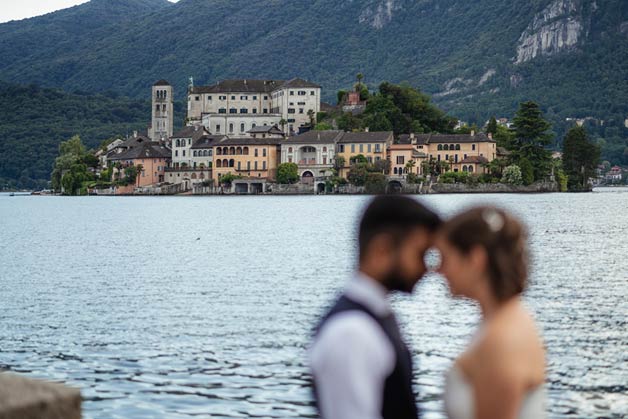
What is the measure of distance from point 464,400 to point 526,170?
143150mm

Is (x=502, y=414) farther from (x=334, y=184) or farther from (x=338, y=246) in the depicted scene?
(x=334, y=184)

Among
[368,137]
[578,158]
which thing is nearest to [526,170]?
[578,158]

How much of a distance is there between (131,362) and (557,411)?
8.12m

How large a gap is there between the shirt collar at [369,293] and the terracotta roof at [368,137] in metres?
137

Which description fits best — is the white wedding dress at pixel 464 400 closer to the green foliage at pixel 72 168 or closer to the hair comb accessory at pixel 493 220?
the hair comb accessory at pixel 493 220

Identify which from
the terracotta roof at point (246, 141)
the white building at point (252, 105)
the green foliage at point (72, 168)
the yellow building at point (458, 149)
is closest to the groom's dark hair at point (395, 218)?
the yellow building at point (458, 149)

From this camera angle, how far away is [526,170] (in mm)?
143875

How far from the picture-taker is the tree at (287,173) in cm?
14525

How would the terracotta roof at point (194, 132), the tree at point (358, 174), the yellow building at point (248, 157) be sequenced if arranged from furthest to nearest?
1. the terracotta roof at point (194, 132)
2. the yellow building at point (248, 157)
3. the tree at point (358, 174)

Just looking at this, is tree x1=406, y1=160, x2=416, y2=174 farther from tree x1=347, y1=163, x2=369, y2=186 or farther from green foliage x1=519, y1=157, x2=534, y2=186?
green foliage x1=519, y1=157, x2=534, y2=186

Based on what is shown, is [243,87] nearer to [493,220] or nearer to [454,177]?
[454,177]

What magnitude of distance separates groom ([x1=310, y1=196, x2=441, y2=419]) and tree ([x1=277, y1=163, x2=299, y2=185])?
5532 inches

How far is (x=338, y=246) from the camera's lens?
55.3m

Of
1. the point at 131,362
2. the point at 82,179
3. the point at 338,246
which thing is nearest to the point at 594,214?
the point at 338,246
